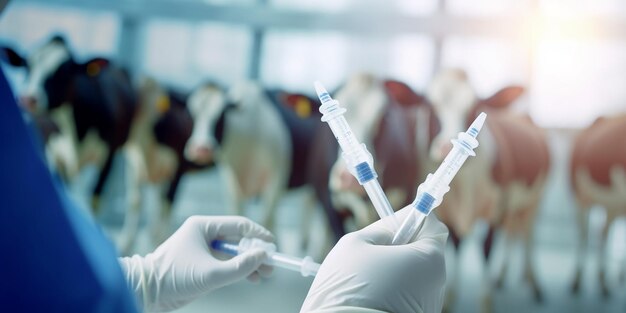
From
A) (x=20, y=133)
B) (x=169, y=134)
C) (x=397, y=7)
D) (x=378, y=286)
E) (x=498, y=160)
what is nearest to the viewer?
(x=20, y=133)

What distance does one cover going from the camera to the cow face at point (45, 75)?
218cm

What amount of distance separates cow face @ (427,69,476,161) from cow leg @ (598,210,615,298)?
2.02 ft

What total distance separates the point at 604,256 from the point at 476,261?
Result: 2.05ft

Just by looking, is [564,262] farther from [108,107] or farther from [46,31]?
[46,31]

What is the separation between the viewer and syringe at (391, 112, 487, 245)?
1.70ft

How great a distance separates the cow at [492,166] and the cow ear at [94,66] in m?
1.17

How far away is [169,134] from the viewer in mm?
2189

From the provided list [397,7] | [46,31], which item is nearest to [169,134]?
[46,31]

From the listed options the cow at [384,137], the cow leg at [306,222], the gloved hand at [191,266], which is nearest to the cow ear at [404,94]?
the cow at [384,137]

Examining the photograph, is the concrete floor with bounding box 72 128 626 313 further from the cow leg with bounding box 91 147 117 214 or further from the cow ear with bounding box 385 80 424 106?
the cow ear with bounding box 385 80 424 106

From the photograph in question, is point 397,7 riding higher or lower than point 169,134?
higher

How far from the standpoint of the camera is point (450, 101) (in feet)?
6.48

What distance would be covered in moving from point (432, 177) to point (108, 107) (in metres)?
1.88

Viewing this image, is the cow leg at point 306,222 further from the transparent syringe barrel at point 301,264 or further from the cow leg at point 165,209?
the transparent syringe barrel at point 301,264
